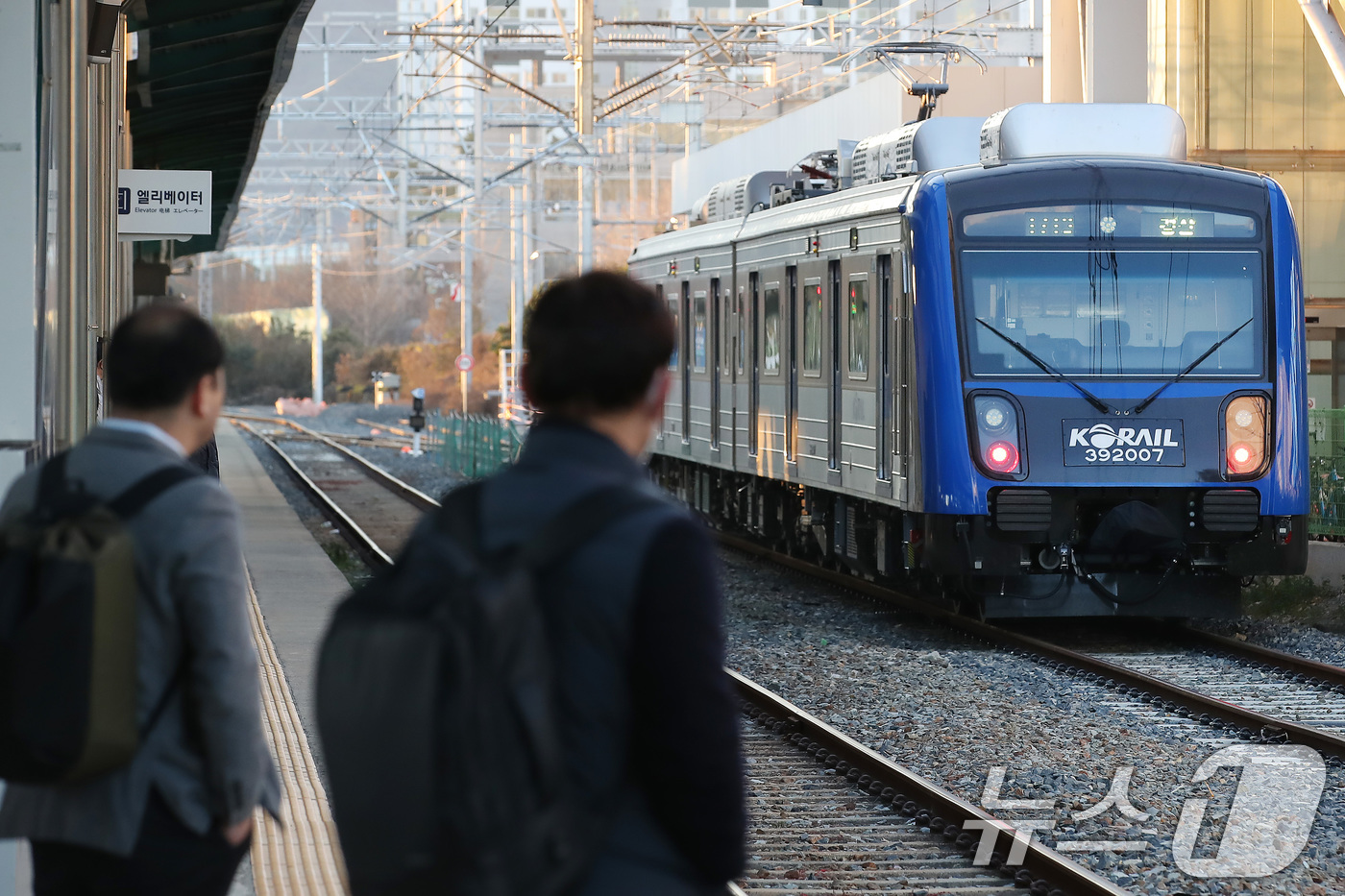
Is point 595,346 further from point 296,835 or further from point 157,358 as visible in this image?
point 296,835

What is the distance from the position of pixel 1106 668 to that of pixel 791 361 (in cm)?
509

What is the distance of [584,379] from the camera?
2717 mm

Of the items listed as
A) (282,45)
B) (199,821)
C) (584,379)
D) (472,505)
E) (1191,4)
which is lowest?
(199,821)

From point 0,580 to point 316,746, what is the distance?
560cm

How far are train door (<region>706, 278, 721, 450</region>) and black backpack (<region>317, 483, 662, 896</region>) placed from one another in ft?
50.6

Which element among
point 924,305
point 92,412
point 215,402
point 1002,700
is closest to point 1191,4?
point 924,305

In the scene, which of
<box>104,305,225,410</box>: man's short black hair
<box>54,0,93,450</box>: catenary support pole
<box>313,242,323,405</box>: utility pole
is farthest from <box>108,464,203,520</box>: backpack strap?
<box>313,242,323,405</box>: utility pole

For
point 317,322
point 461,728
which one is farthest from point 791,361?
point 317,322

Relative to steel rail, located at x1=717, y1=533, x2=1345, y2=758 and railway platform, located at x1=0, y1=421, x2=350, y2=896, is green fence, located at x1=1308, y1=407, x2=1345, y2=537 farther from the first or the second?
railway platform, located at x1=0, y1=421, x2=350, y2=896

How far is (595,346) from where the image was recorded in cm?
271

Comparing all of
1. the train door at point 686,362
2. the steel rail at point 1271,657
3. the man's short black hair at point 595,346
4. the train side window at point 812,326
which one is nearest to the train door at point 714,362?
the train door at point 686,362

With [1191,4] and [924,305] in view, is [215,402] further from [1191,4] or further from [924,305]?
[1191,4]

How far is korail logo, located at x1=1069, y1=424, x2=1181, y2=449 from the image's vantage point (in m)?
11.9

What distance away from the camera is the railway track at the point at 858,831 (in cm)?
650
